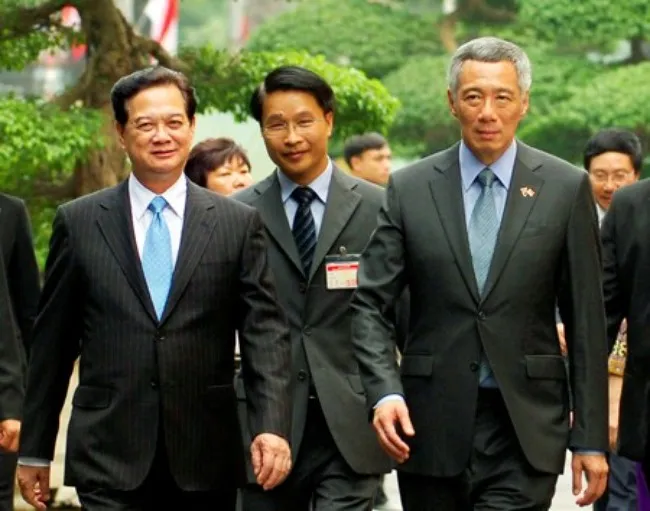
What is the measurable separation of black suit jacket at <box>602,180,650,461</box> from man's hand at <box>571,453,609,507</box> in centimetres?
54

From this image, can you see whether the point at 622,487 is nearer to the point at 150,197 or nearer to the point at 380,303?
the point at 380,303

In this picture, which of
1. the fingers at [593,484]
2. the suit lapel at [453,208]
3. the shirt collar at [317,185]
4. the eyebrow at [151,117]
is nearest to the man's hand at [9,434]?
the shirt collar at [317,185]

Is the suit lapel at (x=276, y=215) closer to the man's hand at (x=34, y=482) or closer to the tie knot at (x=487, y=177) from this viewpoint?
the tie knot at (x=487, y=177)

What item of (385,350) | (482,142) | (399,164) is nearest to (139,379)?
(385,350)

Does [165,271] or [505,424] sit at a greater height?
[165,271]

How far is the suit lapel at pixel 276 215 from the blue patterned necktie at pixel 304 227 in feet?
0.08

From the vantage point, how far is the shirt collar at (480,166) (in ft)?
24.1

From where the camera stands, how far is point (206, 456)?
23.3 ft

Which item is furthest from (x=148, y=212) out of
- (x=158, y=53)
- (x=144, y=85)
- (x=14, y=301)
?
(x=158, y=53)

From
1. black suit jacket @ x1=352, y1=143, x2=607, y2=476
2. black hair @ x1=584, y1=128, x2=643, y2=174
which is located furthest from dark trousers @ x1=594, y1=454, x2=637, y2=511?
black suit jacket @ x1=352, y1=143, x2=607, y2=476

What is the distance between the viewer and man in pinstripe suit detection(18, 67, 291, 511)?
23.2ft

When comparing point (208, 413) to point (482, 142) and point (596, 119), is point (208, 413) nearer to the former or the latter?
point (482, 142)

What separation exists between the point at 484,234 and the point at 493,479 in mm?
756

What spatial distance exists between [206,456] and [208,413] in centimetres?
13
